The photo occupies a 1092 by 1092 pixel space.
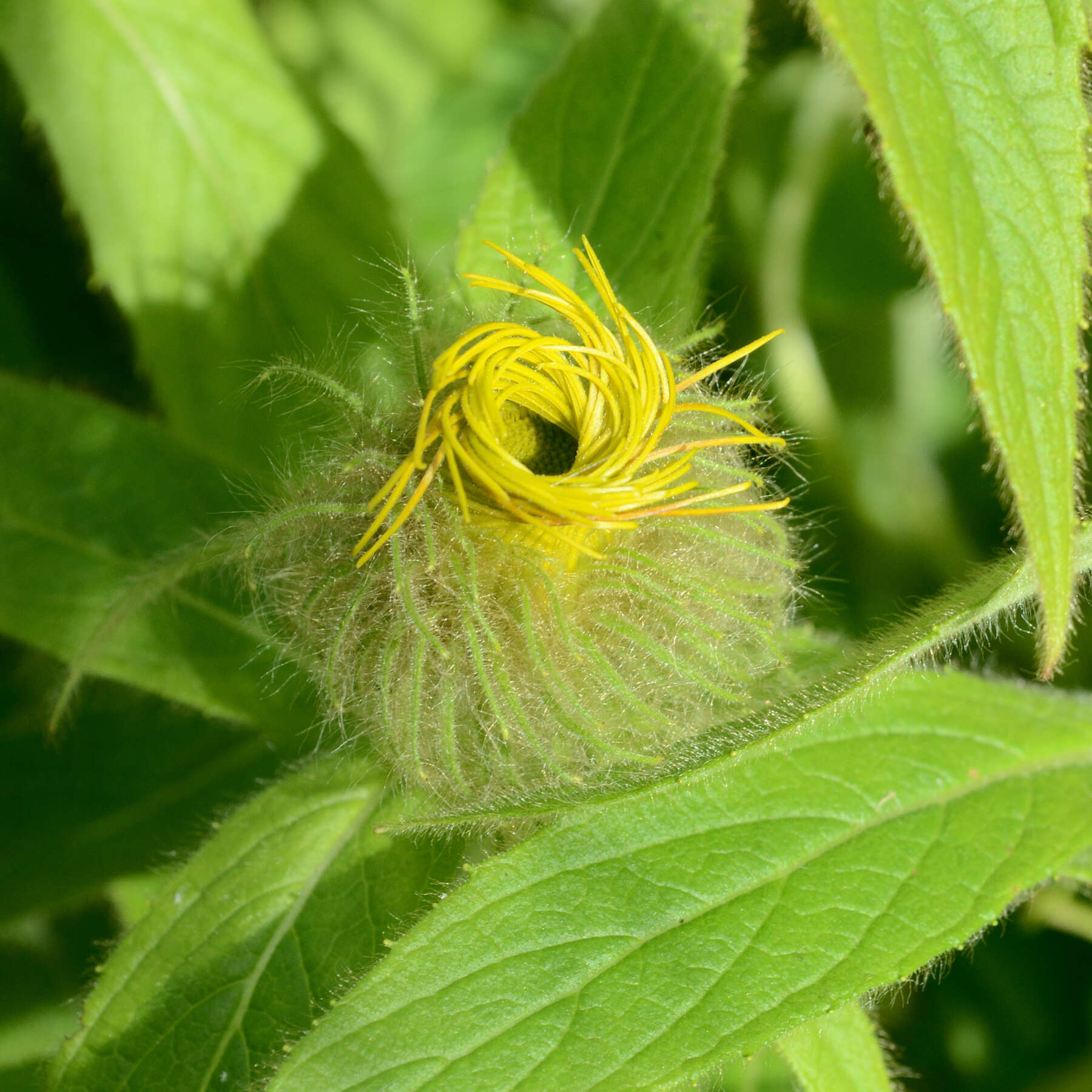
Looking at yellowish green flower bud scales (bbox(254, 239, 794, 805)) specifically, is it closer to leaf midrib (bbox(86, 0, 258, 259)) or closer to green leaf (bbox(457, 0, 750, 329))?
green leaf (bbox(457, 0, 750, 329))

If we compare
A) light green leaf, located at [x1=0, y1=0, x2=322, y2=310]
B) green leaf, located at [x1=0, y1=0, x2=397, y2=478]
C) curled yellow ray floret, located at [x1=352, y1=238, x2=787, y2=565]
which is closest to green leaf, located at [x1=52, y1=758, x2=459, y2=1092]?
curled yellow ray floret, located at [x1=352, y1=238, x2=787, y2=565]

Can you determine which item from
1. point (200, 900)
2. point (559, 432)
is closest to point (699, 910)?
point (559, 432)

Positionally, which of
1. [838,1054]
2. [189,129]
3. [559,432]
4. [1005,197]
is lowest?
[838,1054]

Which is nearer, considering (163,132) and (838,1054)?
(838,1054)

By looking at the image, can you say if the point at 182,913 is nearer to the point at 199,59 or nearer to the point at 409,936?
the point at 409,936

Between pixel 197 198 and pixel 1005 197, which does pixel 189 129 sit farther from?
pixel 1005 197

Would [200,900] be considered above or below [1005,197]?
below

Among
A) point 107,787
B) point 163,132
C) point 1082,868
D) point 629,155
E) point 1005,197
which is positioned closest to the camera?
point 1005,197

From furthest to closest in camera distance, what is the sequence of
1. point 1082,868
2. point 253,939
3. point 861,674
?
point 1082,868 < point 253,939 < point 861,674
